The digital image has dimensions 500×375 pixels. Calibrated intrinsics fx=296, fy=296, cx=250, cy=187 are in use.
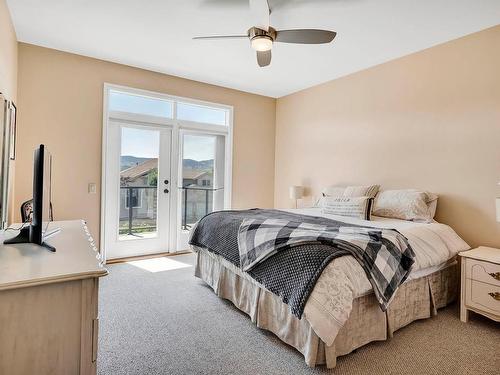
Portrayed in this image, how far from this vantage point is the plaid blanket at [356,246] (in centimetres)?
185

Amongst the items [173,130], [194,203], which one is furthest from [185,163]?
[194,203]

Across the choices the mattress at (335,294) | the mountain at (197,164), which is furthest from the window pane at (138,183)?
the mattress at (335,294)

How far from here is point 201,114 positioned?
4.61 m

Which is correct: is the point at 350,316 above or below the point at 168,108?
below

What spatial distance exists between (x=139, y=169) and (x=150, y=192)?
36 cm

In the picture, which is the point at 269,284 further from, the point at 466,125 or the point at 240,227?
the point at 466,125

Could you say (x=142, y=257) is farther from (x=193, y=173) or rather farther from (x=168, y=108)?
(x=168, y=108)

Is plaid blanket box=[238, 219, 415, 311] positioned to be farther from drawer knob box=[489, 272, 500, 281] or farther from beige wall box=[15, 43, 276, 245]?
beige wall box=[15, 43, 276, 245]

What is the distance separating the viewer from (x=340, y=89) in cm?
423

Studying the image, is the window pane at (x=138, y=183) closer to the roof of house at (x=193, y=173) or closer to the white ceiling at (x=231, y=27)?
the roof of house at (x=193, y=173)

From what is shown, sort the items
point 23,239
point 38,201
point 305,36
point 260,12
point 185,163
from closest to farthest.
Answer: point 38,201, point 23,239, point 260,12, point 305,36, point 185,163

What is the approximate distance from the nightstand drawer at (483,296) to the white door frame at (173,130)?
10.8 feet

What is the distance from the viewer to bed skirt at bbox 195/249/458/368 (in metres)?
1.84

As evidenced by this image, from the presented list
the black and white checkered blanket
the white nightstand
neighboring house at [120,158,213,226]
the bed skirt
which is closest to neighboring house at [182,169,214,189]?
neighboring house at [120,158,213,226]
